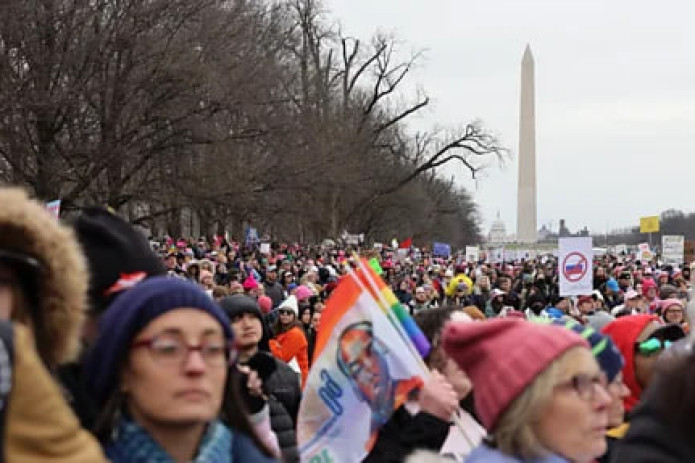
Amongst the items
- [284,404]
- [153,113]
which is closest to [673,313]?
[284,404]

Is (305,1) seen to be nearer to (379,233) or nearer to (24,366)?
(379,233)

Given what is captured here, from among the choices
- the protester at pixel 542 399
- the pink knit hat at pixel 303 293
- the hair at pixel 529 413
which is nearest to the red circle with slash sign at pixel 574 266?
the pink knit hat at pixel 303 293

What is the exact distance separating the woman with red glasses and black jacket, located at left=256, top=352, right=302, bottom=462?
1.97 metres

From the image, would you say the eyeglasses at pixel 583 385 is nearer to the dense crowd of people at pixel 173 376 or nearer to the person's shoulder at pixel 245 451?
the dense crowd of people at pixel 173 376

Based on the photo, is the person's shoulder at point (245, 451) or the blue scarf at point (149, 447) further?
the person's shoulder at point (245, 451)

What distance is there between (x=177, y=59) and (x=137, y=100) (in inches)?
51.0

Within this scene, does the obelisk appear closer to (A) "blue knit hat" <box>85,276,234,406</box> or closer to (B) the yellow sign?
(B) the yellow sign

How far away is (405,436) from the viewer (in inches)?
157

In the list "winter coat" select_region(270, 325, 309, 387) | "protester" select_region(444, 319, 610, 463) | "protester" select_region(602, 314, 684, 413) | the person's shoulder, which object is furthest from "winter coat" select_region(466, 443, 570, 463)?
"winter coat" select_region(270, 325, 309, 387)

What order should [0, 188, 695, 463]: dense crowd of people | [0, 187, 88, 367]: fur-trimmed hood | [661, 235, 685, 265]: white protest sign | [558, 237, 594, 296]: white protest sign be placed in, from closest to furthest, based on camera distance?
[0, 188, 695, 463]: dense crowd of people → [0, 187, 88, 367]: fur-trimmed hood → [558, 237, 594, 296]: white protest sign → [661, 235, 685, 265]: white protest sign

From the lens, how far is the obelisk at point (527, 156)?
6181 centimetres

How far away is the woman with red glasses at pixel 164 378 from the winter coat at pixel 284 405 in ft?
6.46

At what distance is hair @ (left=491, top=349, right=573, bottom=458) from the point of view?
3018 mm

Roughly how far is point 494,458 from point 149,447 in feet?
3.30
